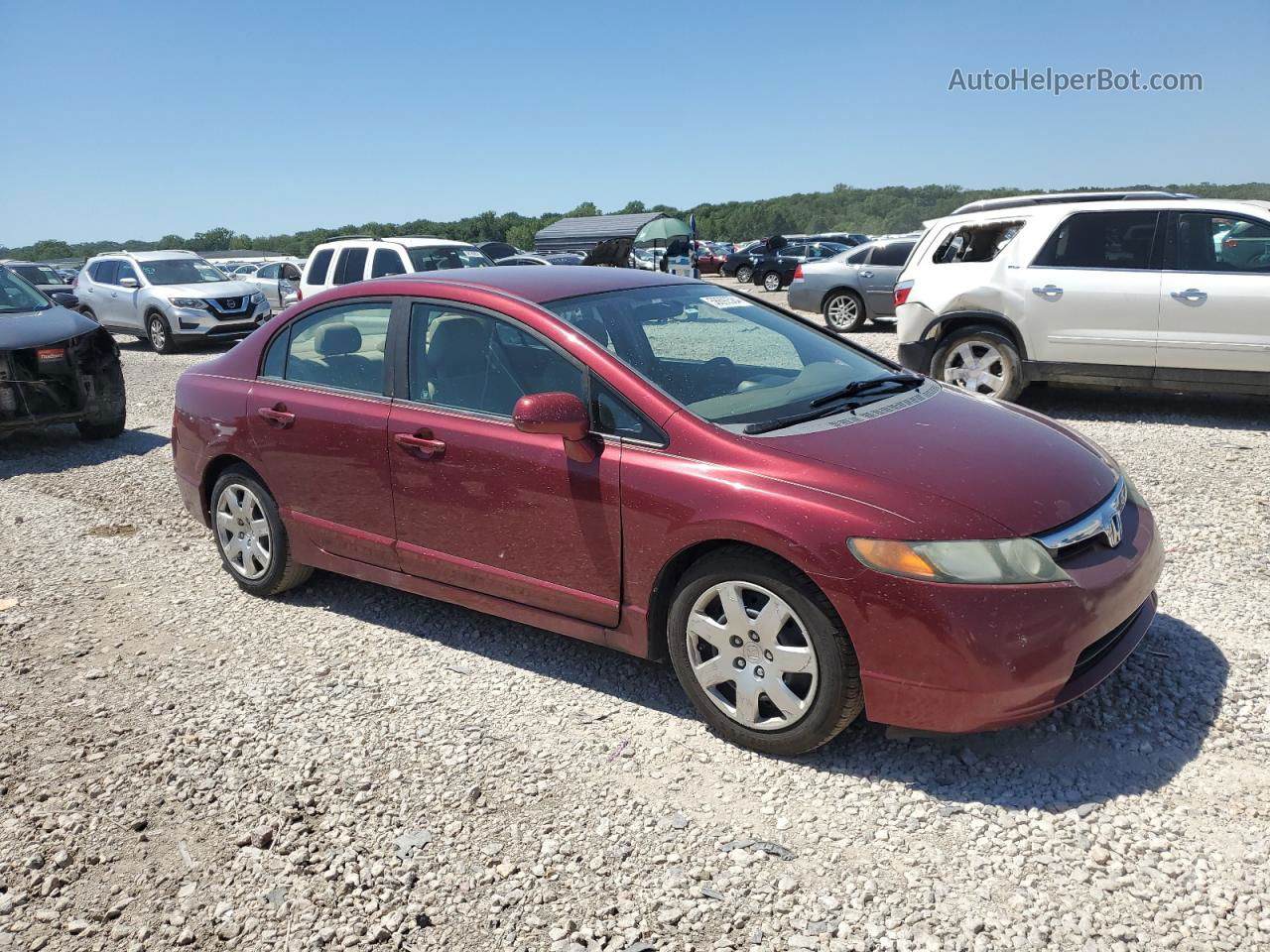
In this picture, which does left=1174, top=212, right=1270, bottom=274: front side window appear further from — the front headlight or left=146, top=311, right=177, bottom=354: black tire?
left=146, top=311, right=177, bottom=354: black tire

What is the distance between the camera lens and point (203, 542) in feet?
19.4

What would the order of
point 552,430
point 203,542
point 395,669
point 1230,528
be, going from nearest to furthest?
point 552,430
point 395,669
point 1230,528
point 203,542

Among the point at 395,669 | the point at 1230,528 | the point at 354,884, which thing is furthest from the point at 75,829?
the point at 1230,528

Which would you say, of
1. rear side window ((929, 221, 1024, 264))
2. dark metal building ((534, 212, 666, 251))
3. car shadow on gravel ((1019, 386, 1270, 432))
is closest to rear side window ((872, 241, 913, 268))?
car shadow on gravel ((1019, 386, 1270, 432))

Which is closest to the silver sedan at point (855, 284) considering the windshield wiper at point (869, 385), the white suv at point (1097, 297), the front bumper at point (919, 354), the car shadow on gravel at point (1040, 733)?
the white suv at point (1097, 297)

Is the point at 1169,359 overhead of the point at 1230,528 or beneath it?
overhead

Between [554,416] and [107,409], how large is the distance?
680 cm

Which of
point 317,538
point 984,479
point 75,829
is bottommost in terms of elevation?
point 75,829

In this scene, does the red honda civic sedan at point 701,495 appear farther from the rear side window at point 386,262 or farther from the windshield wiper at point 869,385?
the rear side window at point 386,262

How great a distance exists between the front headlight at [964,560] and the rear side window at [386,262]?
440 inches

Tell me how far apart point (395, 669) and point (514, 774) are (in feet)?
3.42

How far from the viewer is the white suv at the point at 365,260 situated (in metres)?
13.1

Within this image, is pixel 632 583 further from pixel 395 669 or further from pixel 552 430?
pixel 395 669

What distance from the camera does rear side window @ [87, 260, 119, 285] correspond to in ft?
58.4
